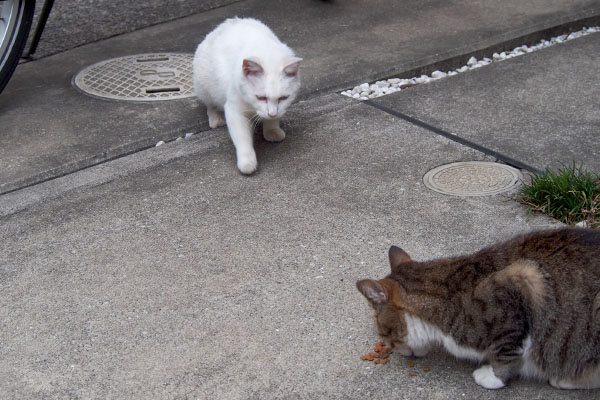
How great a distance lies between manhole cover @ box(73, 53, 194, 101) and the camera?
551 cm

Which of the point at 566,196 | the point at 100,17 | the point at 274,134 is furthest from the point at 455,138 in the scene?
the point at 100,17

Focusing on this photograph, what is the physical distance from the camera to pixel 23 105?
539cm

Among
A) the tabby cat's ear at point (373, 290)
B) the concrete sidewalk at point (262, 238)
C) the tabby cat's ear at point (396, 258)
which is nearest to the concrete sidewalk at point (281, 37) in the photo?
the concrete sidewalk at point (262, 238)

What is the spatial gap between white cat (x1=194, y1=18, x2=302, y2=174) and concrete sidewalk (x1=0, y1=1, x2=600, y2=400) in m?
0.18

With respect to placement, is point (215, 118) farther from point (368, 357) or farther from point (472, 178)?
point (368, 357)

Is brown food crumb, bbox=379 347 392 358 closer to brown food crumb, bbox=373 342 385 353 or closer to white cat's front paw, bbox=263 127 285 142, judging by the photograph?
brown food crumb, bbox=373 342 385 353

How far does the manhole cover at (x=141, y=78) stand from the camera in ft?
18.1

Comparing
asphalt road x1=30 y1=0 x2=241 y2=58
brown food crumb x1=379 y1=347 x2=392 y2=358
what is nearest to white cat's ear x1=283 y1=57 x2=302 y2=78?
brown food crumb x1=379 y1=347 x2=392 y2=358

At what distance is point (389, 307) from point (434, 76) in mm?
3334

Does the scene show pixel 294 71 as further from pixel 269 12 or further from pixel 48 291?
pixel 269 12

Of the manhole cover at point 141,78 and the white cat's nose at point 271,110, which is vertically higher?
the white cat's nose at point 271,110

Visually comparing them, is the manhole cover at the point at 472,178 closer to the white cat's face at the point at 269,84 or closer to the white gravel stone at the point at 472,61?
the white cat's face at the point at 269,84

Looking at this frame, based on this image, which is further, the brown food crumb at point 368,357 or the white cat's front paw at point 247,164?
the white cat's front paw at point 247,164

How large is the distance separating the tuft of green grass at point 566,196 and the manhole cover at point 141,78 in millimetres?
2815
